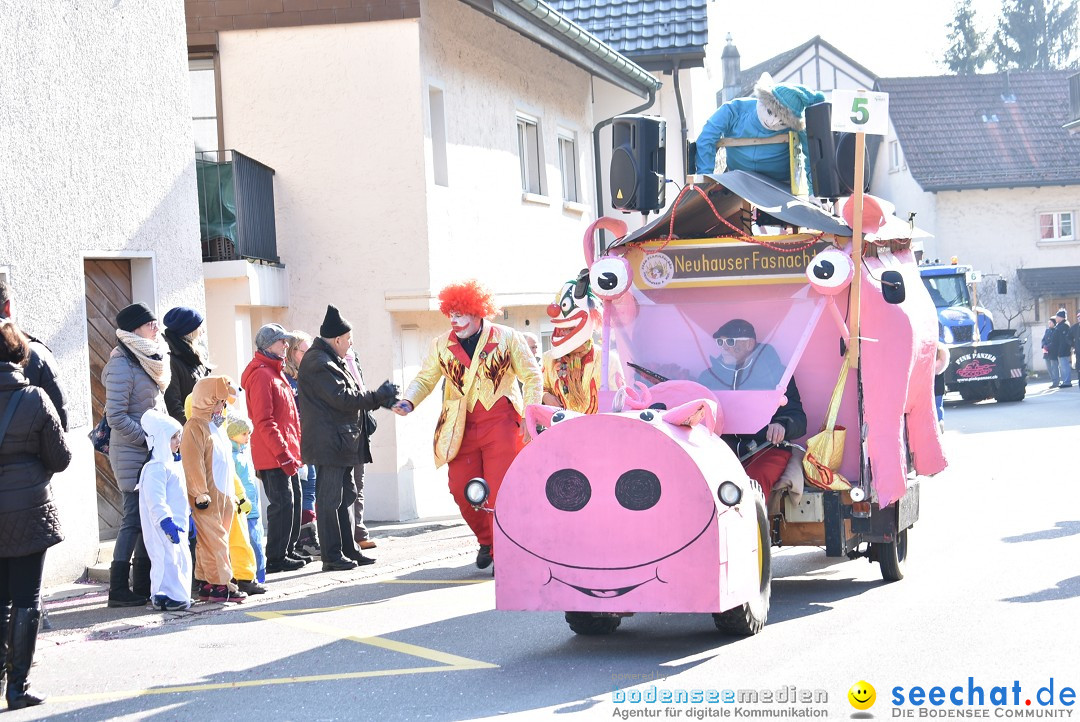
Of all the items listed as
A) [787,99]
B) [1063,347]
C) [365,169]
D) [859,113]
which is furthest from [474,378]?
[1063,347]

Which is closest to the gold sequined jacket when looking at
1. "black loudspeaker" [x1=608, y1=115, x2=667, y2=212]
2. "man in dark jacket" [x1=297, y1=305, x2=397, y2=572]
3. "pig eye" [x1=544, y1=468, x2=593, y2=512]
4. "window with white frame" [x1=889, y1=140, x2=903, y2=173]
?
"man in dark jacket" [x1=297, y1=305, x2=397, y2=572]

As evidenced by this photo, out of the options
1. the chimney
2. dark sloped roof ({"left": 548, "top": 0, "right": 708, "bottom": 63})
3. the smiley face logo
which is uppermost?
the chimney

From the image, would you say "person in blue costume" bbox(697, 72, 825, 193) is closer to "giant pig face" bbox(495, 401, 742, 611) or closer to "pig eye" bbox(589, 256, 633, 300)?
"pig eye" bbox(589, 256, 633, 300)

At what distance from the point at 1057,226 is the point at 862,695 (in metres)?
45.2

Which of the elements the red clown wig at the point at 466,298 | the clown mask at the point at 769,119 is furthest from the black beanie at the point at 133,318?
the clown mask at the point at 769,119

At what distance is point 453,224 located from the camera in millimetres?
16484

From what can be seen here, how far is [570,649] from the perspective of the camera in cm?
796

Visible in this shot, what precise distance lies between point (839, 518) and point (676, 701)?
9.00 feet

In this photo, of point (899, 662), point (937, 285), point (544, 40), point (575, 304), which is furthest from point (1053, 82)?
point (899, 662)

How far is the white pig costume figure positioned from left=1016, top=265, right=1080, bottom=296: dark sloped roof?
136 feet

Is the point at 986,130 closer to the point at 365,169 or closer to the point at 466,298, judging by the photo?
the point at 365,169

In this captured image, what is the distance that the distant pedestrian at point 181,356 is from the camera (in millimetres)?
10391

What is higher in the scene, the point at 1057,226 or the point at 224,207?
the point at 1057,226

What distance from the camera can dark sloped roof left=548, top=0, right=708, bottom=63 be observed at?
25.0 m
